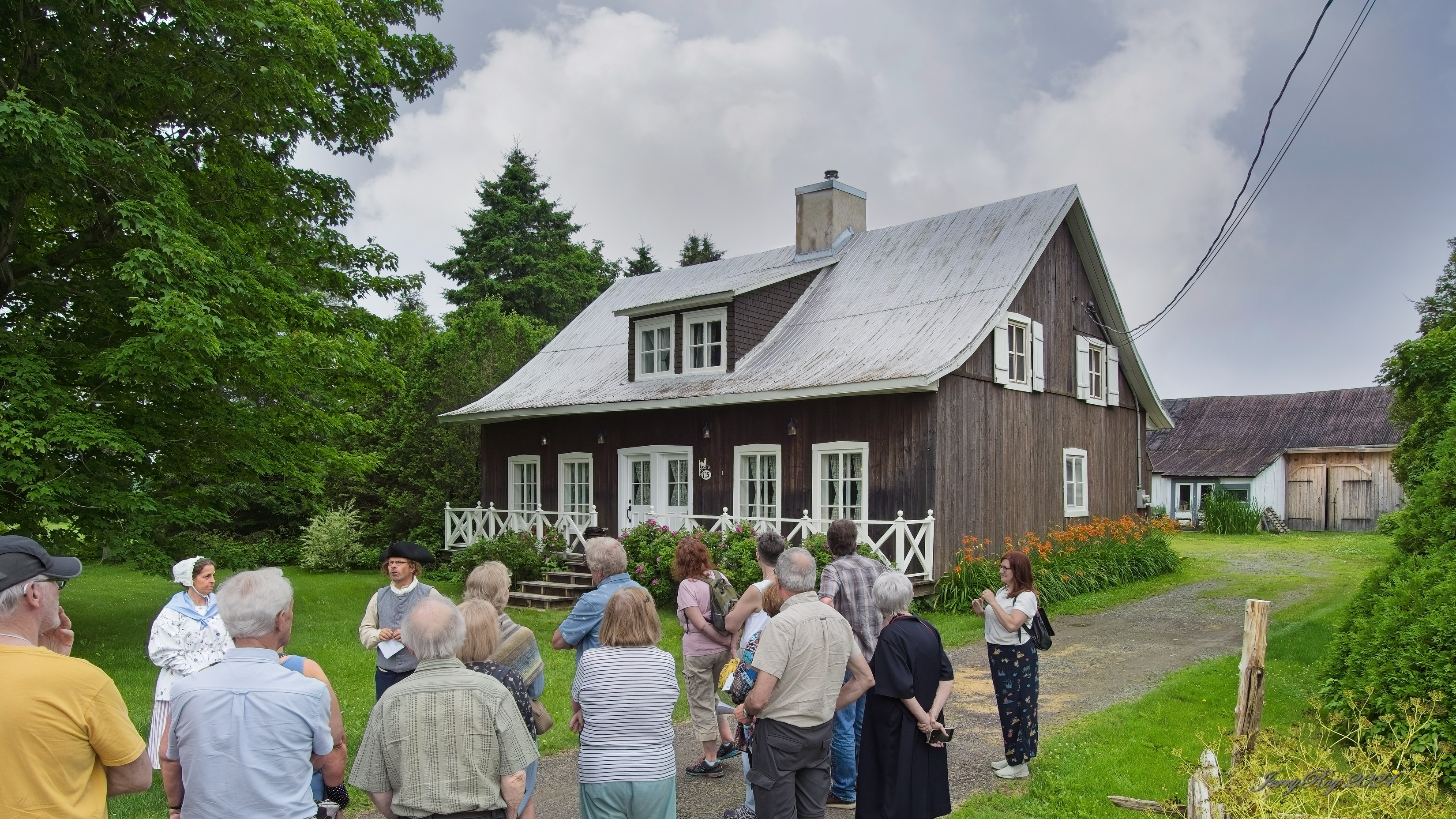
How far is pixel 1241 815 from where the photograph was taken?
393cm

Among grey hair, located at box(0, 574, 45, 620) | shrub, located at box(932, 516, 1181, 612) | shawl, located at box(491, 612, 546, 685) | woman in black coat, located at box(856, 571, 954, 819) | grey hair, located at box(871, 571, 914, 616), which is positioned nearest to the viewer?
grey hair, located at box(0, 574, 45, 620)

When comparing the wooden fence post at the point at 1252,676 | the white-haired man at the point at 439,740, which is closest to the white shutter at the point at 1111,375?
the wooden fence post at the point at 1252,676

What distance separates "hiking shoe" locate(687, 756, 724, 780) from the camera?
20.6 ft

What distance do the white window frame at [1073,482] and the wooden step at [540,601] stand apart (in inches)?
333

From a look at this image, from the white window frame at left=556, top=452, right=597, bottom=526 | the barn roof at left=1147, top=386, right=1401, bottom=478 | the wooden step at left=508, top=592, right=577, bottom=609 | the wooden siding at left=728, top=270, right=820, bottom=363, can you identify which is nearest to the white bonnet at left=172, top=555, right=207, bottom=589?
the wooden step at left=508, top=592, right=577, bottom=609

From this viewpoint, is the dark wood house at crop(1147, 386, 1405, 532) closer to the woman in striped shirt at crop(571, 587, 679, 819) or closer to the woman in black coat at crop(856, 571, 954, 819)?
the woman in black coat at crop(856, 571, 954, 819)

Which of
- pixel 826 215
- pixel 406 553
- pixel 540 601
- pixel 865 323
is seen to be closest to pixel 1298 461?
pixel 826 215

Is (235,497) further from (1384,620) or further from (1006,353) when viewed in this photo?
(1384,620)

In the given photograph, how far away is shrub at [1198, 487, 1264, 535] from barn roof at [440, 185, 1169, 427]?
9.15 meters

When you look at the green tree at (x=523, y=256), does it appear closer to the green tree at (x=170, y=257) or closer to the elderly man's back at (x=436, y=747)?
the green tree at (x=170, y=257)

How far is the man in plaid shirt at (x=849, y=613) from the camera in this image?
18.9 ft

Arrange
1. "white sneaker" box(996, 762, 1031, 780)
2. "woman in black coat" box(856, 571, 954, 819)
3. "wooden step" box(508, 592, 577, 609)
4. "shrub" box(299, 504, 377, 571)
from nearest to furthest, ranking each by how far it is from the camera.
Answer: "woman in black coat" box(856, 571, 954, 819)
"white sneaker" box(996, 762, 1031, 780)
"wooden step" box(508, 592, 577, 609)
"shrub" box(299, 504, 377, 571)

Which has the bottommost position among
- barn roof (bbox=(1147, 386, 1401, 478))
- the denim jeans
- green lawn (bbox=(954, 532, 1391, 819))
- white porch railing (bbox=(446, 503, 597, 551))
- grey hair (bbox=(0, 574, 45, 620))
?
green lawn (bbox=(954, 532, 1391, 819))

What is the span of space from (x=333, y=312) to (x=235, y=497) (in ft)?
9.20
